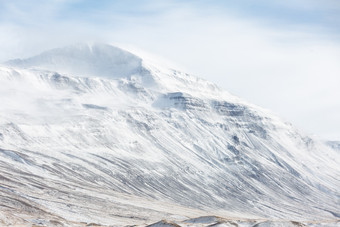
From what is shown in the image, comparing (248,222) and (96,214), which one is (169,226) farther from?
(96,214)

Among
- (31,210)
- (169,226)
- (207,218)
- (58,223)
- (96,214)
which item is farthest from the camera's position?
(96,214)

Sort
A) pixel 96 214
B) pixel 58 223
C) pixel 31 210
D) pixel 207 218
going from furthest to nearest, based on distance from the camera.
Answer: pixel 96 214
pixel 31 210
pixel 58 223
pixel 207 218

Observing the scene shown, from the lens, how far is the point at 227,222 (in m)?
86.8

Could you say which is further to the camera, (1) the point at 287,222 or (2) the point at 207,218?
(2) the point at 207,218

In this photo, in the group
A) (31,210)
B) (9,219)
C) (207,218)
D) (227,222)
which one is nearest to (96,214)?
(31,210)

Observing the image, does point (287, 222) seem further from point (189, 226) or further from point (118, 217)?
point (118, 217)

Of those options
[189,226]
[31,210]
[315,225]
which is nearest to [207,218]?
[189,226]

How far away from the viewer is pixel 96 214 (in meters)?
193

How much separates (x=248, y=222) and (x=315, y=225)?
11.2 meters

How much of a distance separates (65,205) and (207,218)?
107 meters

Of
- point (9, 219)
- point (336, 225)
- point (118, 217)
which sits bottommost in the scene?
point (118, 217)

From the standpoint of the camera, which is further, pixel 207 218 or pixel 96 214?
pixel 96 214

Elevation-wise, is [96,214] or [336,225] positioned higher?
[336,225]

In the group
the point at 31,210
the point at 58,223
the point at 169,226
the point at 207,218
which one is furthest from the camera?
the point at 31,210
